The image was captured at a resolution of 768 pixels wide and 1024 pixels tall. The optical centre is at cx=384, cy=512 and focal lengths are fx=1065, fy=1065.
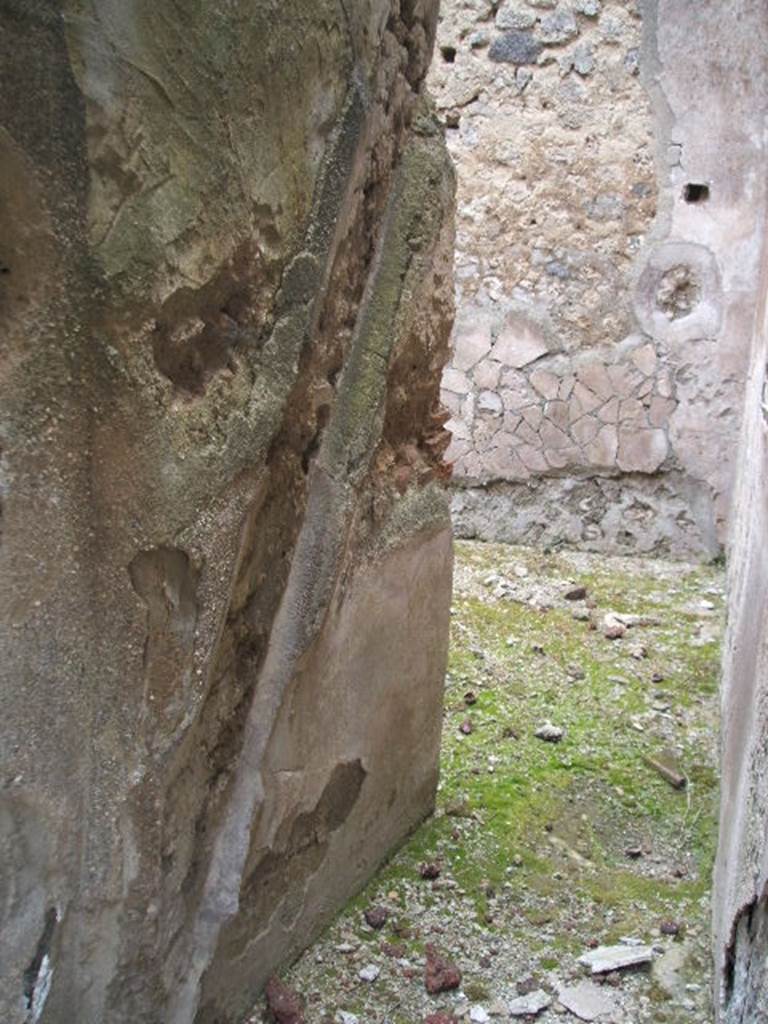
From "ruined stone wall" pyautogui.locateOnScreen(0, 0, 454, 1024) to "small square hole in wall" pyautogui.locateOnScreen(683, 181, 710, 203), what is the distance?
2213 millimetres

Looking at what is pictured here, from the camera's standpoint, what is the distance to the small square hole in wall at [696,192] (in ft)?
11.7

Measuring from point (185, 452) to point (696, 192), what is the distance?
118 inches

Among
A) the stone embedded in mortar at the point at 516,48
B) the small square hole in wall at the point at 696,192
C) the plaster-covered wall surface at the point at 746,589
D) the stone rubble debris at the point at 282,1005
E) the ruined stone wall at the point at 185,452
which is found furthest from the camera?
the stone embedded in mortar at the point at 516,48

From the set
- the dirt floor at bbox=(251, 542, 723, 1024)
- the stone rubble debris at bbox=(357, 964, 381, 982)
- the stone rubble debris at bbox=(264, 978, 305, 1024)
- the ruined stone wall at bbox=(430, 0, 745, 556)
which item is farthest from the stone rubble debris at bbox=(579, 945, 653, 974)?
the ruined stone wall at bbox=(430, 0, 745, 556)

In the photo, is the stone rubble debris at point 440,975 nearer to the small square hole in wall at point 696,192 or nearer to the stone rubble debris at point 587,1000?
the stone rubble debris at point 587,1000

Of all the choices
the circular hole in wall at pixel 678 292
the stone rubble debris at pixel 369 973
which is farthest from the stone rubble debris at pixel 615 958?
the circular hole in wall at pixel 678 292

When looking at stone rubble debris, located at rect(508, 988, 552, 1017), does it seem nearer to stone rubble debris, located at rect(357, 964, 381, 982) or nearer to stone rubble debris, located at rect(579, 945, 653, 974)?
stone rubble debris, located at rect(579, 945, 653, 974)

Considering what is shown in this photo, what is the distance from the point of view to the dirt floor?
1.64 metres

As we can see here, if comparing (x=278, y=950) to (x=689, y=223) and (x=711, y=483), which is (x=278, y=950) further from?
(x=689, y=223)

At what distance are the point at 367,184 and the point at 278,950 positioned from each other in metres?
1.13

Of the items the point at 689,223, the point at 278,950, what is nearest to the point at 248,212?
the point at 278,950

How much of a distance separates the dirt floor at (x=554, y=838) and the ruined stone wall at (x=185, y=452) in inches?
8.5

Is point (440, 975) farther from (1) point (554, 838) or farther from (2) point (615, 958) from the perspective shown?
(1) point (554, 838)

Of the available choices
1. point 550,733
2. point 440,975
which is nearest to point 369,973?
point 440,975
